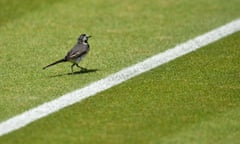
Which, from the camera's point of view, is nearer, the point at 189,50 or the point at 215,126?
the point at 215,126

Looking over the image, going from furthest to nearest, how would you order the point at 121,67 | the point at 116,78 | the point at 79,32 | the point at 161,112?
the point at 79,32, the point at 121,67, the point at 116,78, the point at 161,112

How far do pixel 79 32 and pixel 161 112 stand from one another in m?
5.40

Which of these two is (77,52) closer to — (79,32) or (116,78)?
(116,78)

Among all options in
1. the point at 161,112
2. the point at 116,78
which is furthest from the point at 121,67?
the point at 161,112

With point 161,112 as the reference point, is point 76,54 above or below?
above

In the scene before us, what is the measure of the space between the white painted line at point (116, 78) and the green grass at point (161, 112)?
16 cm

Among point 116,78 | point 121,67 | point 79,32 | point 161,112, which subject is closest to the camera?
point 161,112

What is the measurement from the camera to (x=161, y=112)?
45.2 feet

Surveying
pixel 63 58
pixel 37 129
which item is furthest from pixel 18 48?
pixel 37 129

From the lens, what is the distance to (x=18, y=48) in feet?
58.3

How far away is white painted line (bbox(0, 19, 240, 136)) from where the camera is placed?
13.6 metres

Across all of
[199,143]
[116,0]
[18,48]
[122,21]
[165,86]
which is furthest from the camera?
[116,0]

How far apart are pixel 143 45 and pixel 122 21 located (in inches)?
71.0

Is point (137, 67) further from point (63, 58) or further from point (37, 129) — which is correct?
point (37, 129)
